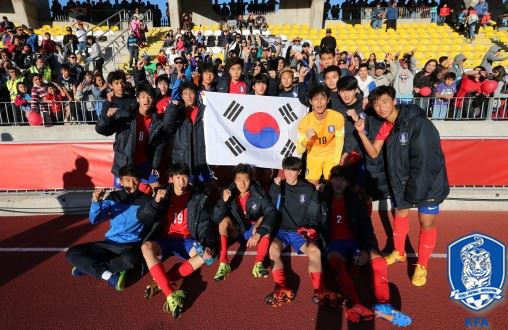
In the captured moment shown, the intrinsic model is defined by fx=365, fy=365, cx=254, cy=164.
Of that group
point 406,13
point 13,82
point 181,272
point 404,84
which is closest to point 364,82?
point 404,84

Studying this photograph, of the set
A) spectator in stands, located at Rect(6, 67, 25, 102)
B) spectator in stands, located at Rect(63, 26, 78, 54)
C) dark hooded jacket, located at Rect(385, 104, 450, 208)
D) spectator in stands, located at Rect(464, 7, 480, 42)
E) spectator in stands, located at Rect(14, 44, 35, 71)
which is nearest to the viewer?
dark hooded jacket, located at Rect(385, 104, 450, 208)

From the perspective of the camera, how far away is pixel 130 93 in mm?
5379

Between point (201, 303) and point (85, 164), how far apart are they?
3.84m

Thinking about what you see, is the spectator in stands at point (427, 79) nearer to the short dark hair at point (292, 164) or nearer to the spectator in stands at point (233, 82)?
the spectator in stands at point (233, 82)

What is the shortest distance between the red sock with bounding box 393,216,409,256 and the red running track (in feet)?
0.78

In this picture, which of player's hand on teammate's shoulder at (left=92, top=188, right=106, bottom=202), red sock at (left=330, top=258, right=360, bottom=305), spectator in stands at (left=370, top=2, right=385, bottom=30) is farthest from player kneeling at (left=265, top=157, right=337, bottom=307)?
spectator in stands at (left=370, top=2, right=385, bottom=30)

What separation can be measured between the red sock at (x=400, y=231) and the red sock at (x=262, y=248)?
63.4 inches

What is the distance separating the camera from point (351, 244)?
A: 4328 mm

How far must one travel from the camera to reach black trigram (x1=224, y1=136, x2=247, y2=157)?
5453 mm

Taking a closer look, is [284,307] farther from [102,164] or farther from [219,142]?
[102,164]

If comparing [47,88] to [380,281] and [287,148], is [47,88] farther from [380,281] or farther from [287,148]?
[380,281]

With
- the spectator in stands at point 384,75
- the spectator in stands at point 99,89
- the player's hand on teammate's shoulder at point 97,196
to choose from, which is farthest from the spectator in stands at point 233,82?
the spectator in stands at point 384,75

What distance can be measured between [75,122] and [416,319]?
23.3 ft

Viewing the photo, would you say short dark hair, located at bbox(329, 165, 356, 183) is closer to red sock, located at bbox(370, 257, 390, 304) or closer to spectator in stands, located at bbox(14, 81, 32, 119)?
red sock, located at bbox(370, 257, 390, 304)
